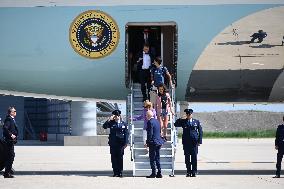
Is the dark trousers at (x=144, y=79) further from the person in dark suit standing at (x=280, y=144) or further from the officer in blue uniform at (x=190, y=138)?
the person in dark suit standing at (x=280, y=144)

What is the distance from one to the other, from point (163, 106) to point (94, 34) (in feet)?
10.5

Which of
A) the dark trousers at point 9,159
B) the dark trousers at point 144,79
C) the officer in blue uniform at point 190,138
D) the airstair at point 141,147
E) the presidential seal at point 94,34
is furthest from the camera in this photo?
the dark trousers at point 144,79

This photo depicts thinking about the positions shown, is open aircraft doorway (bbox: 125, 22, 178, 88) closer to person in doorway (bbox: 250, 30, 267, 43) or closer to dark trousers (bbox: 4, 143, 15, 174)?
person in doorway (bbox: 250, 30, 267, 43)

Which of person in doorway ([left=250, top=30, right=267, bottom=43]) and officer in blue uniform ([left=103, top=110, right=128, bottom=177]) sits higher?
person in doorway ([left=250, top=30, right=267, bottom=43])

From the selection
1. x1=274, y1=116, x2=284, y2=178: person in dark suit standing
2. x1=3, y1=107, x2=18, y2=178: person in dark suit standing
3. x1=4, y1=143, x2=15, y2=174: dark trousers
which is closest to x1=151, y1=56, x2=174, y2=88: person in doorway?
x1=274, y1=116, x2=284, y2=178: person in dark suit standing

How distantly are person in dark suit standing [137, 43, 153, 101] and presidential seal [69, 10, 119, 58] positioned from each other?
118 centimetres

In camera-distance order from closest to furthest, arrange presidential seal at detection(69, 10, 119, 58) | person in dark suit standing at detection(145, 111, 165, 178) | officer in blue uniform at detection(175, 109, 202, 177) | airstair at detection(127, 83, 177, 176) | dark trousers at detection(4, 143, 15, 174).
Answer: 1. person in dark suit standing at detection(145, 111, 165, 178)
2. airstair at detection(127, 83, 177, 176)
3. dark trousers at detection(4, 143, 15, 174)
4. presidential seal at detection(69, 10, 119, 58)
5. officer in blue uniform at detection(175, 109, 202, 177)

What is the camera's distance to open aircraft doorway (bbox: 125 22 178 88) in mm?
18000

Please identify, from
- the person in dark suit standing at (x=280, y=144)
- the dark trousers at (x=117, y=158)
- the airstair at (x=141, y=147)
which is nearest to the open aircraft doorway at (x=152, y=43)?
the airstair at (x=141, y=147)

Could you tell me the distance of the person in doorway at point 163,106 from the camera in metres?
17.9

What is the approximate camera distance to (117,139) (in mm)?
18344

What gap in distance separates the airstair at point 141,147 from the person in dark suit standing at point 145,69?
42cm

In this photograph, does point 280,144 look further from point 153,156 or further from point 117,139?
point 117,139
